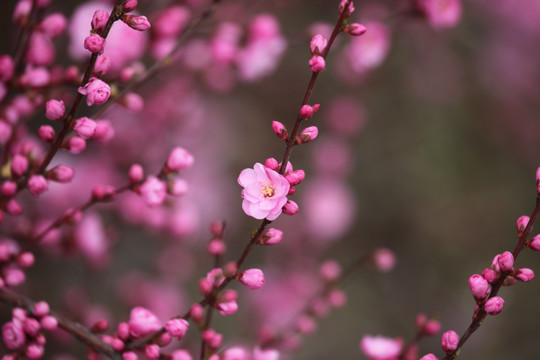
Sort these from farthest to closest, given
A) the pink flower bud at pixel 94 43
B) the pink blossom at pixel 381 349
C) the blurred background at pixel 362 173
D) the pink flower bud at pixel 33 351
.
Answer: the blurred background at pixel 362 173 → the pink blossom at pixel 381 349 → the pink flower bud at pixel 33 351 → the pink flower bud at pixel 94 43

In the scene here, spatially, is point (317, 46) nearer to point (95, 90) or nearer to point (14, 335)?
point (95, 90)

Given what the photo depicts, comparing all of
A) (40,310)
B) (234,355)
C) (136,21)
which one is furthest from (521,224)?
(40,310)

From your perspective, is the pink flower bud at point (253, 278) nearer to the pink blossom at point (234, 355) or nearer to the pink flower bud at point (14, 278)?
the pink blossom at point (234, 355)

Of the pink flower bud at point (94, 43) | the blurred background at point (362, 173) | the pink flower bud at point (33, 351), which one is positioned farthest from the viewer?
the blurred background at point (362, 173)

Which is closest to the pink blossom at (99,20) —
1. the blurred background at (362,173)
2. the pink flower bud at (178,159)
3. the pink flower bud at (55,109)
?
the pink flower bud at (55,109)

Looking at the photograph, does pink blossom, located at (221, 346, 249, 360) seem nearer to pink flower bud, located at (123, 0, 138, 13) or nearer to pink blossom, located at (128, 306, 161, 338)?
pink blossom, located at (128, 306, 161, 338)

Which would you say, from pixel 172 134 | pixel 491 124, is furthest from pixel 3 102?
pixel 491 124

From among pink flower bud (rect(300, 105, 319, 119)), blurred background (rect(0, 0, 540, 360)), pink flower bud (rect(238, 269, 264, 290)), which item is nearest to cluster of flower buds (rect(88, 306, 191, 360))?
pink flower bud (rect(238, 269, 264, 290))
